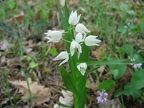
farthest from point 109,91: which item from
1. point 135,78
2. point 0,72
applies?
point 0,72

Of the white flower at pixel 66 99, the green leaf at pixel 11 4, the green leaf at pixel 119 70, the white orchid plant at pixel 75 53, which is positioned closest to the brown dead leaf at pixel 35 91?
the white flower at pixel 66 99

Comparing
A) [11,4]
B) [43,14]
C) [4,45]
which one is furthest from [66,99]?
[11,4]

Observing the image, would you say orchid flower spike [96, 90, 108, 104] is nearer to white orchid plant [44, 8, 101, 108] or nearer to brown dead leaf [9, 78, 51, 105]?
white orchid plant [44, 8, 101, 108]

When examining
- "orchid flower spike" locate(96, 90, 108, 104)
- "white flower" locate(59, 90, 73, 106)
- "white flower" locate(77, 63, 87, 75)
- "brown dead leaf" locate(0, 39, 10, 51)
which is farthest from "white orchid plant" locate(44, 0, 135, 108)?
"brown dead leaf" locate(0, 39, 10, 51)

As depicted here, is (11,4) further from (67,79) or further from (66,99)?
(67,79)

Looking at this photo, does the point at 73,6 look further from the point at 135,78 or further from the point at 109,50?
the point at 135,78

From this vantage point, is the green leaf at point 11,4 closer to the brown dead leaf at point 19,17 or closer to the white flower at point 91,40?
the brown dead leaf at point 19,17
